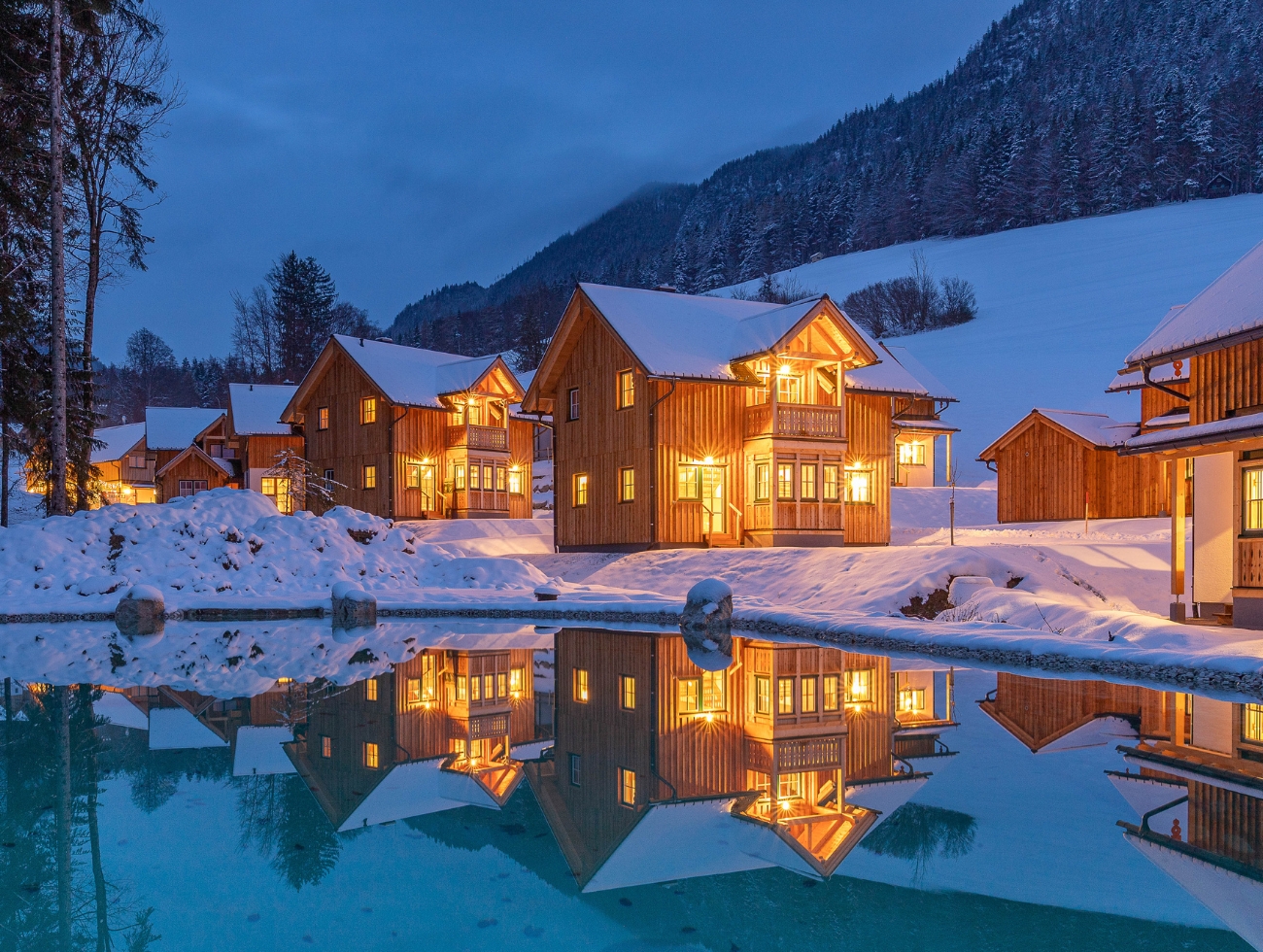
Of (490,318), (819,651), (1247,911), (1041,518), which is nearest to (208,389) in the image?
(490,318)

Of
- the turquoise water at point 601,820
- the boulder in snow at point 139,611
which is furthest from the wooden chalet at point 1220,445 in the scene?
the boulder in snow at point 139,611

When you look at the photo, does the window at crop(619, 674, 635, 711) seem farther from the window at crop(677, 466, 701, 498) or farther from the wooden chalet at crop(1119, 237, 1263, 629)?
the window at crop(677, 466, 701, 498)

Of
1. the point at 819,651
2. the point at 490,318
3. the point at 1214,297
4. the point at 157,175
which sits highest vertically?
the point at 490,318

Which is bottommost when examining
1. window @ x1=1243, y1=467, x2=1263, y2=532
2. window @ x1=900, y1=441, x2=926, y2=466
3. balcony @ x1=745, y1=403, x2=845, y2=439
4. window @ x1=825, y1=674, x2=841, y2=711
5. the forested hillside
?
window @ x1=825, y1=674, x2=841, y2=711

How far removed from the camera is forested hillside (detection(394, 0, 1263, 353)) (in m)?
91.1

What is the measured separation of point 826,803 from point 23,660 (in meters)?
11.7

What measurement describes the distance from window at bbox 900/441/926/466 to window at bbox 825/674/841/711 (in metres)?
35.3

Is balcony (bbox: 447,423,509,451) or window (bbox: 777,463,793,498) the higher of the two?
balcony (bbox: 447,423,509,451)

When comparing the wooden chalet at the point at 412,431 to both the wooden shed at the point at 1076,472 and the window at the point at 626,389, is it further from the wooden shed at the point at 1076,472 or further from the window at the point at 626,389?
the wooden shed at the point at 1076,472

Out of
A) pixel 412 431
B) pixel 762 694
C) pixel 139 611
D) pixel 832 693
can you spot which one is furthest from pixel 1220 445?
pixel 412 431

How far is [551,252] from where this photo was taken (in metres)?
181

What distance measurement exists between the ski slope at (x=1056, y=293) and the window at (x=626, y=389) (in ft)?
83.5

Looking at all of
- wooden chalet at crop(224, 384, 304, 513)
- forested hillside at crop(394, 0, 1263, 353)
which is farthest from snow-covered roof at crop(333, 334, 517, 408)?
forested hillside at crop(394, 0, 1263, 353)

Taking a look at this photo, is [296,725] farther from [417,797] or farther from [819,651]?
[819,651]
